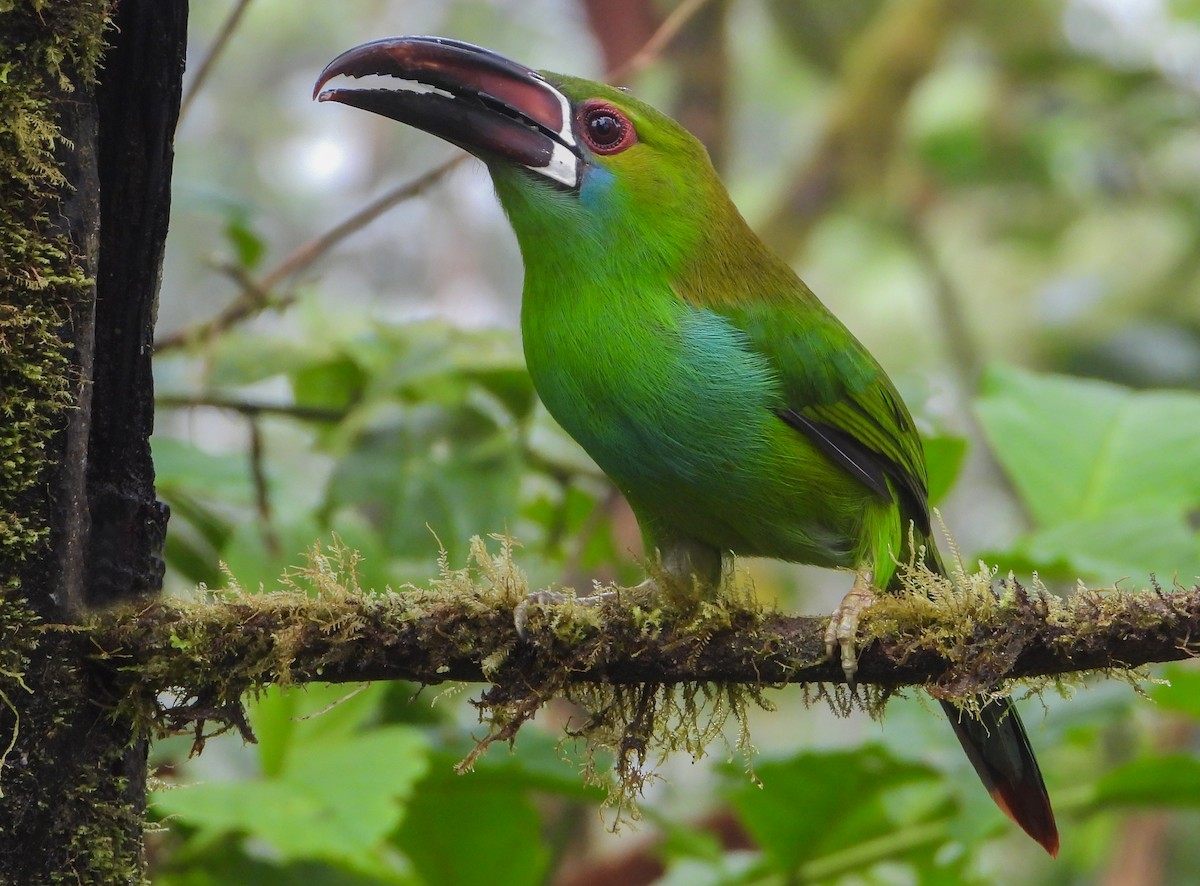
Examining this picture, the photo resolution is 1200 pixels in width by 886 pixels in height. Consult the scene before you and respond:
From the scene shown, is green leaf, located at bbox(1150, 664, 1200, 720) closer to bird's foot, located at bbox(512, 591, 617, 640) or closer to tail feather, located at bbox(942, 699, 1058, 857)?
tail feather, located at bbox(942, 699, 1058, 857)

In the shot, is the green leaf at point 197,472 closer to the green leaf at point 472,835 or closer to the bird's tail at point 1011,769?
the green leaf at point 472,835

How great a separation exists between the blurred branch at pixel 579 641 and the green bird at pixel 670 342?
0.63 metres

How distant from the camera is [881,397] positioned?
3031mm

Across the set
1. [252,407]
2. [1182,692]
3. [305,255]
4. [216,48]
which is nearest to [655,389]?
[1182,692]

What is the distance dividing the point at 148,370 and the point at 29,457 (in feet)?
0.74

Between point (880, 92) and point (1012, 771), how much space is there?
501 cm

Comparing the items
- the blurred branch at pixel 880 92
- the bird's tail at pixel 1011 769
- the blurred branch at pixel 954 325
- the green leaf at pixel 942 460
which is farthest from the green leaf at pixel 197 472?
the blurred branch at pixel 954 325

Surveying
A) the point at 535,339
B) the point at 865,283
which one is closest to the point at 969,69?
the point at 865,283

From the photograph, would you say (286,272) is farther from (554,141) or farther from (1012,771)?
(1012,771)

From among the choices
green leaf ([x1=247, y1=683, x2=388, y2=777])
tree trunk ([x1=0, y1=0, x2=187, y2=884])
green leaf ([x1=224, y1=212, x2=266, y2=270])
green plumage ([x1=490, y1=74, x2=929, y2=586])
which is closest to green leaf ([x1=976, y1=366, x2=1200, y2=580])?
green plumage ([x1=490, y1=74, x2=929, y2=586])

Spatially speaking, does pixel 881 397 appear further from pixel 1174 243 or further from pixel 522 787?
pixel 1174 243

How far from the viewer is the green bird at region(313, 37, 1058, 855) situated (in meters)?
2.49

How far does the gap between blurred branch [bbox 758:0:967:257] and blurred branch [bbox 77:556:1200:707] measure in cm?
499

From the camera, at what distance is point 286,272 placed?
12.1 ft
